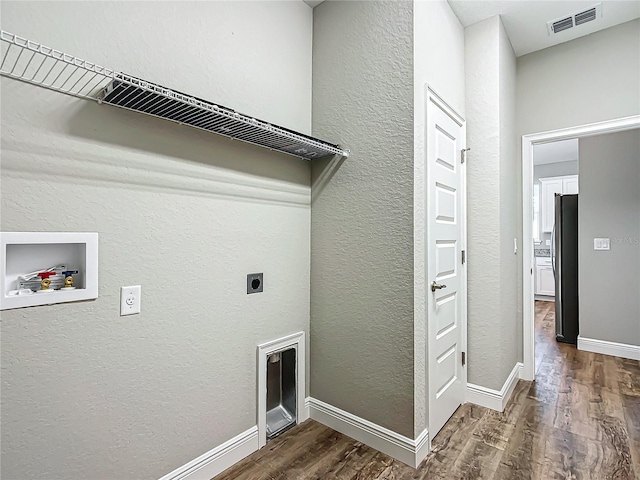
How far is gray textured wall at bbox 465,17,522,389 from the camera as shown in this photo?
2.39 metres

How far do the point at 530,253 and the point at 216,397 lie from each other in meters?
2.70

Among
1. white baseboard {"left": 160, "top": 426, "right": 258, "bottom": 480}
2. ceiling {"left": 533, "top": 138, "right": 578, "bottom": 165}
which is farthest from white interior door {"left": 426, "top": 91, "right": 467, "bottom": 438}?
ceiling {"left": 533, "top": 138, "right": 578, "bottom": 165}

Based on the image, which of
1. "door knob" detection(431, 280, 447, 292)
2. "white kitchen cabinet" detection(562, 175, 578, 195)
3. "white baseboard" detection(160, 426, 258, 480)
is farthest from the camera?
"white kitchen cabinet" detection(562, 175, 578, 195)

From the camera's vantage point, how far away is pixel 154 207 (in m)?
1.46

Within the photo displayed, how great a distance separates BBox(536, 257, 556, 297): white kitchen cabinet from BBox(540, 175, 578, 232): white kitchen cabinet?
2.17 ft

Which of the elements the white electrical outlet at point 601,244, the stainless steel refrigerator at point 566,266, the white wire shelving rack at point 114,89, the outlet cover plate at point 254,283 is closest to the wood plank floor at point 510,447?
the outlet cover plate at point 254,283

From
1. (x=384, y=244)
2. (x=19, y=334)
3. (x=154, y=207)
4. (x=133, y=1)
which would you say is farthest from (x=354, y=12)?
(x=19, y=334)

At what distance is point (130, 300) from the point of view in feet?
4.51

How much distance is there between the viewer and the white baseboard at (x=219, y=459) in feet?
5.12

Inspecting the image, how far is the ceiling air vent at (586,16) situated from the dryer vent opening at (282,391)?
10.2 feet

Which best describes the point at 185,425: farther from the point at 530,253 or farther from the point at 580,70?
the point at 580,70

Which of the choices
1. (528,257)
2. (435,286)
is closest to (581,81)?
(528,257)

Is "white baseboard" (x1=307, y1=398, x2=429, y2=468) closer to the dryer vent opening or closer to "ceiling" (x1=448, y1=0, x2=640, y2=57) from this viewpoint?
the dryer vent opening

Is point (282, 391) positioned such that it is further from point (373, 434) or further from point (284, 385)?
point (373, 434)
